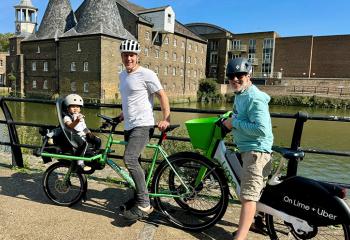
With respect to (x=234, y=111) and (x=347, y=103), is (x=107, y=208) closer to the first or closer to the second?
(x=234, y=111)

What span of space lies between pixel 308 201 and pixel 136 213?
186 centimetres

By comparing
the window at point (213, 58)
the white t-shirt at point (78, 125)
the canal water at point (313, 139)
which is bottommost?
the canal water at point (313, 139)

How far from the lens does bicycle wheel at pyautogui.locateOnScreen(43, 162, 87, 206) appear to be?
4297 millimetres

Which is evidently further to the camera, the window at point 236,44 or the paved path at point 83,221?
the window at point 236,44

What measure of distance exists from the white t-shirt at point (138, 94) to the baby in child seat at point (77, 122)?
0.84 m

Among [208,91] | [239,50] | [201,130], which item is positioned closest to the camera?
[201,130]

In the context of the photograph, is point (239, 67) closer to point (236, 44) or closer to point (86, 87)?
point (86, 87)

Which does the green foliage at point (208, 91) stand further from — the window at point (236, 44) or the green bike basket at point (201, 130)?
the green bike basket at point (201, 130)

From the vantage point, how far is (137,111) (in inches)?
146

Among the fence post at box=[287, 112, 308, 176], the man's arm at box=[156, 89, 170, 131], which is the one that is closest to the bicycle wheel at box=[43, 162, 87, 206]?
the man's arm at box=[156, 89, 170, 131]

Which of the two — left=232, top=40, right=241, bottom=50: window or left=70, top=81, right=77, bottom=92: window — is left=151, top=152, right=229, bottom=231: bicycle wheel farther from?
left=232, top=40, right=241, bottom=50: window

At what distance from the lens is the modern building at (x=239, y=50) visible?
67188 millimetres

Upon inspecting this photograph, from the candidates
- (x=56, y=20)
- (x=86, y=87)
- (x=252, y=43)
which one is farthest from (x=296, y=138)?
(x=252, y=43)

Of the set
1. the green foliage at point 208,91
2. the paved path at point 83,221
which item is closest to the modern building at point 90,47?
the green foliage at point 208,91
